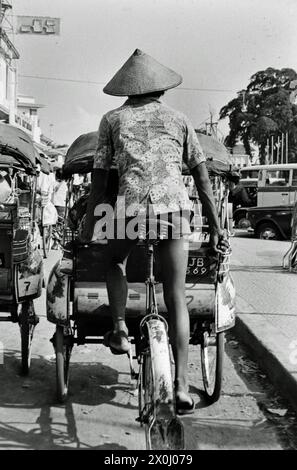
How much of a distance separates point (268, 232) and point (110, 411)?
15.8 metres

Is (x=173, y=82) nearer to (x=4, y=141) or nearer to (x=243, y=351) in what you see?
(x=4, y=141)

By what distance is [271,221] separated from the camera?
19.2 metres

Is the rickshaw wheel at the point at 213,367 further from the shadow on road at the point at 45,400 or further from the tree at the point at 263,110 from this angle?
the tree at the point at 263,110

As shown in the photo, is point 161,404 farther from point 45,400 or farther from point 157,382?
point 45,400

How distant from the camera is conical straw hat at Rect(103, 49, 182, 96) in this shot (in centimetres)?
314

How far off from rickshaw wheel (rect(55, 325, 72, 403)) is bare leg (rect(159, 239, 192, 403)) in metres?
1.34

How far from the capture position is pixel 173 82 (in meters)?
3.21

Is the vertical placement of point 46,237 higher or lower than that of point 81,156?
lower

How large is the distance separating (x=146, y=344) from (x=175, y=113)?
1.18m

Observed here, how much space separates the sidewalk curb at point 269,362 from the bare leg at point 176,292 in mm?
1588

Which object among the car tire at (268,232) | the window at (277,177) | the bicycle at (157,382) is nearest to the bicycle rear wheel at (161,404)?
the bicycle at (157,382)

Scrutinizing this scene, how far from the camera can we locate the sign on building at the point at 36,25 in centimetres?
1022

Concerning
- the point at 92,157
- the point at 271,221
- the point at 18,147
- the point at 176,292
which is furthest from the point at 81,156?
the point at 271,221

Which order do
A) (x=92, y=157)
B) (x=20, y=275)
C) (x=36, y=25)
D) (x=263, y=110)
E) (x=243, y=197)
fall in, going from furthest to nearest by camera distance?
1. (x=263, y=110)
2. (x=243, y=197)
3. (x=36, y=25)
4. (x=20, y=275)
5. (x=92, y=157)
